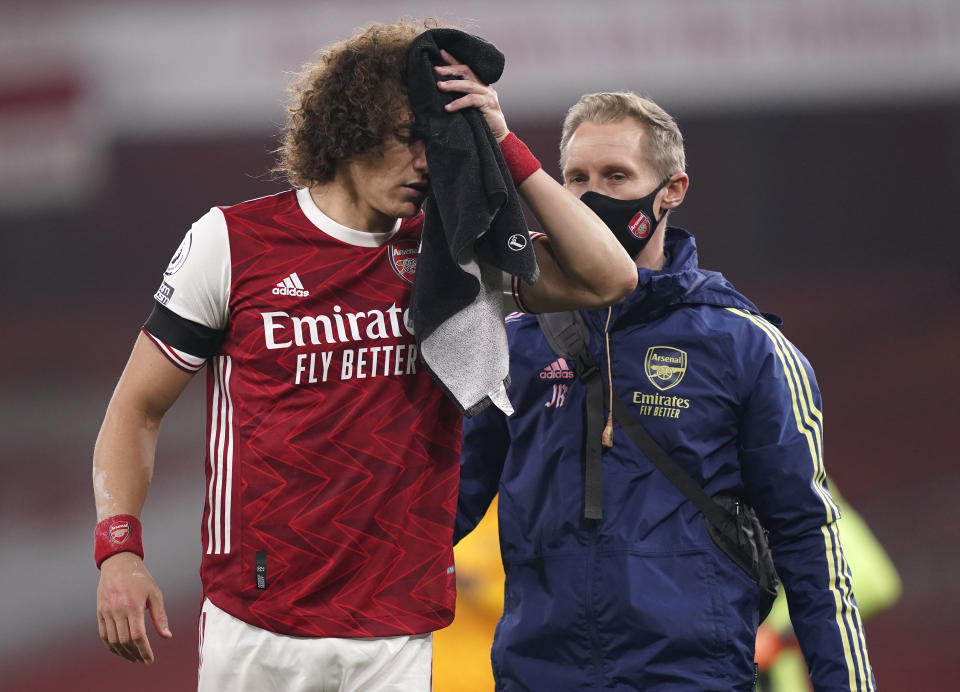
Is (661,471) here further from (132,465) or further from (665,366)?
(132,465)

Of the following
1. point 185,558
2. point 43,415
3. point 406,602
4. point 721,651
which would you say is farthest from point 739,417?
point 43,415

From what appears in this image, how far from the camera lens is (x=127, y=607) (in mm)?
1646

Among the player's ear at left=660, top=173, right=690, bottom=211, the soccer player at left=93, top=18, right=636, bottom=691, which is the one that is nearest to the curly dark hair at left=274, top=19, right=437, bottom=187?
the soccer player at left=93, top=18, right=636, bottom=691

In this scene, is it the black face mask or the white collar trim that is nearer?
the white collar trim

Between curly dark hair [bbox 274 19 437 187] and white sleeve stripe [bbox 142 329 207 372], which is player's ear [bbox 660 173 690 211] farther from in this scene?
white sleeve stripe [bbox 142 329 207 372]

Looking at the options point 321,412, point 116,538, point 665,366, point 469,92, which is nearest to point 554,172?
point 665,366

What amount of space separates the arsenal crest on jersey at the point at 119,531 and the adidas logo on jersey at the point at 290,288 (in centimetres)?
39

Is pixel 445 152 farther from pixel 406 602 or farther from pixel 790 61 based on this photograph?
pixel 790 61

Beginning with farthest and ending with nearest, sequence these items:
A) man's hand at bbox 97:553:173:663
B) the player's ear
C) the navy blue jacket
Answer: the player's ear, the navy blue jacket, man's hand at bbox 97:553:173:663

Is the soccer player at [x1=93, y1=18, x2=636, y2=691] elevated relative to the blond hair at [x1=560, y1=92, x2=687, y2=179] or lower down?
lower down

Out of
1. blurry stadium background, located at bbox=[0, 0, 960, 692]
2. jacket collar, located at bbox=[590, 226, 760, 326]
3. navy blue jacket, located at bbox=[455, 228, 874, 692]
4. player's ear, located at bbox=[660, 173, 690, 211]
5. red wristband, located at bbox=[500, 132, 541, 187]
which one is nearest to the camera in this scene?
red wristband, located at bbox=[500, 132, 541, 187]

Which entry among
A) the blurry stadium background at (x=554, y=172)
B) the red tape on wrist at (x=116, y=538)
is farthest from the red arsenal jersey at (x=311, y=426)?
the blurry stadium background at (x=554, y=172)

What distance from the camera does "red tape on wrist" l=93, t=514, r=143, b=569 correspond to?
1.69 meters

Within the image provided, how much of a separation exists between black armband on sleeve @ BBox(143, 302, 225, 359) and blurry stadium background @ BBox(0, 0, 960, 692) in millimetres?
2783
